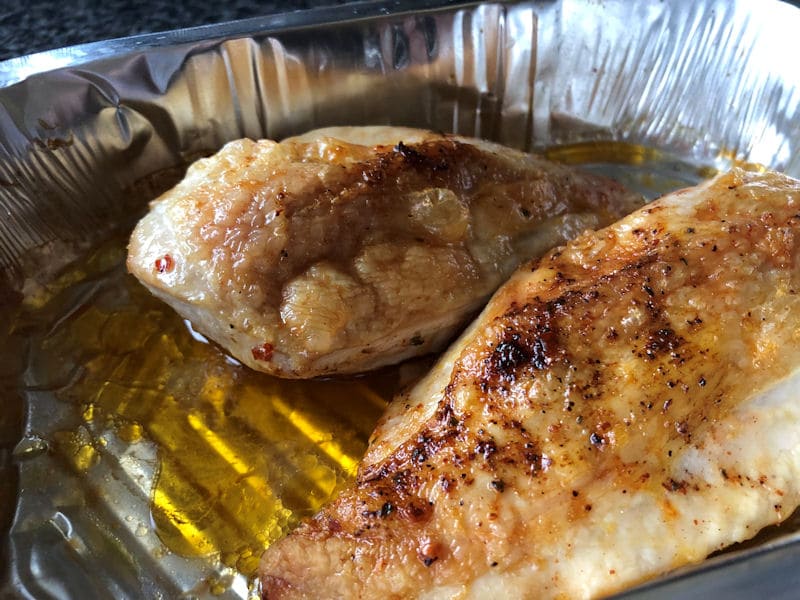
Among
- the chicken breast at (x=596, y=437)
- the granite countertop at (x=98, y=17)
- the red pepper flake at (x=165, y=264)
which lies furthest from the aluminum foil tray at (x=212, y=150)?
the granite countertop at (x=98, y=17)

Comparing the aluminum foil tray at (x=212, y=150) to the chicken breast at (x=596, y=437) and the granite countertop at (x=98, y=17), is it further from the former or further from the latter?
the granite countertop at (x=98, y=17)

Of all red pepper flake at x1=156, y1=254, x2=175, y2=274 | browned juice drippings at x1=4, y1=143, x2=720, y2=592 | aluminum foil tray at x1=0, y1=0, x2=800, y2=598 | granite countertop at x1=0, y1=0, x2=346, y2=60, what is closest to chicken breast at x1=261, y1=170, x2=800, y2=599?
aluminum foil tray at x1=0, y1=0, x2=800, y2=598

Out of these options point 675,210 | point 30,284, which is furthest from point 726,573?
point 30,284

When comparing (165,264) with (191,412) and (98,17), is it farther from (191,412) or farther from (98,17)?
(98,17)

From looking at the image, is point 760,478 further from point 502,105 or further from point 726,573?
point 502,105

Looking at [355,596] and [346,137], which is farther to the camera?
[346,137]

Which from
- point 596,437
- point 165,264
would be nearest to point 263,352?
point 165,264

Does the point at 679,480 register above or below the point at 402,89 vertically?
below
